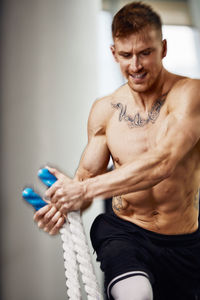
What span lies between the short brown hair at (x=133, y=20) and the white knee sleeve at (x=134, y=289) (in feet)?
1.75

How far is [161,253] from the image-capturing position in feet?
2.35

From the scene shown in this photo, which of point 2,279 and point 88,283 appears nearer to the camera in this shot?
point 88,283

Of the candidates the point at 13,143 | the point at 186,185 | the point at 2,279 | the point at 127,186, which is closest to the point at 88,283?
the point at 127,186

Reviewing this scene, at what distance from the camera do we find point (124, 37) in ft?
2.33

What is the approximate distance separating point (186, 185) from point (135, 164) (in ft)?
0.74

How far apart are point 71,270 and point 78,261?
3cm

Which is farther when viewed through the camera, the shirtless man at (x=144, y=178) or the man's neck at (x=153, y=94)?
the man's neck at (x=153, y=94)

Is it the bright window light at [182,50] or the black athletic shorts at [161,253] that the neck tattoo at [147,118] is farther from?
the bright window light at [182,50]

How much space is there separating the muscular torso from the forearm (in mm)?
148

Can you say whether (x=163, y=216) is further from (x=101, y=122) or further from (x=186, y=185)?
(x=101, y=122)

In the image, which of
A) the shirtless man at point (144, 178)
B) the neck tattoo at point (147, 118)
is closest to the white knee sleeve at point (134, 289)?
the shirtless man at point (144, 178)

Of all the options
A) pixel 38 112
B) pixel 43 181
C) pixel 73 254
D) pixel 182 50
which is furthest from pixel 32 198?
pixel 182 50

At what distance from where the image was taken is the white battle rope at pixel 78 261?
1.90 ft

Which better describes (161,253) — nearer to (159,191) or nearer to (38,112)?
(159,191)
